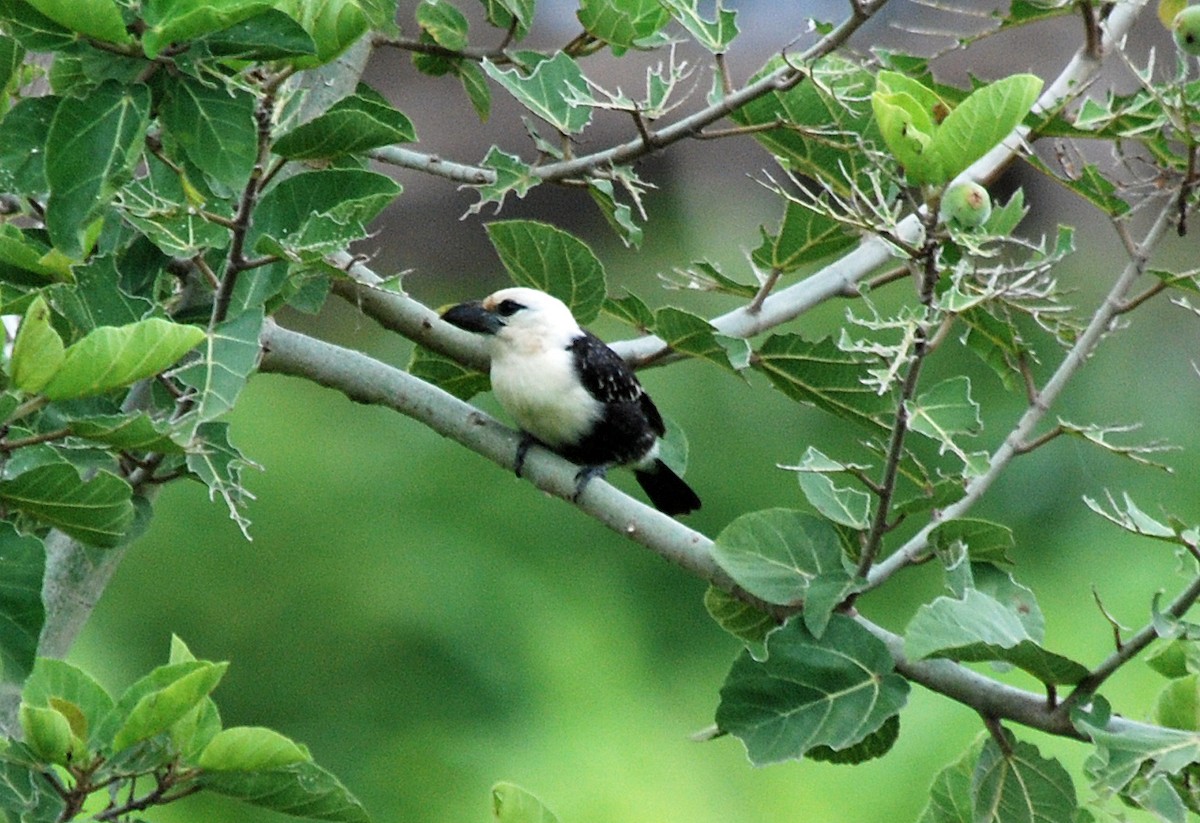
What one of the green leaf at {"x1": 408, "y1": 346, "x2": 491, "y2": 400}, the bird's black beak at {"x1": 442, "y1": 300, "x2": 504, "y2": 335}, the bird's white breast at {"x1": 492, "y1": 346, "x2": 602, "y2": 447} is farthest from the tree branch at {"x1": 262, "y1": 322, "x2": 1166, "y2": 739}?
the bird's white breast at {"x1": 492, "y1": 346, "x2": 602, "y2": 447}

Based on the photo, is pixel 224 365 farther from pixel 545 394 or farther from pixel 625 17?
pixel 545 394

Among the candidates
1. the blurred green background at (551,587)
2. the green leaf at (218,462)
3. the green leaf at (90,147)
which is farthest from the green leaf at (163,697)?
the blurred green background at (551,587)

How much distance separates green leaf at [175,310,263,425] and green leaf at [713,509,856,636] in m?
0.45

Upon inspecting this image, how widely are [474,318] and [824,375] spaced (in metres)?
0.76

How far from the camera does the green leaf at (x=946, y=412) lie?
118 centimetres

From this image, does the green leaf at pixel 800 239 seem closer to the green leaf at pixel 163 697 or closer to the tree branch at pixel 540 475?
the tree branch at pixel 540 475

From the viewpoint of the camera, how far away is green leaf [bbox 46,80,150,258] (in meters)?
1.08

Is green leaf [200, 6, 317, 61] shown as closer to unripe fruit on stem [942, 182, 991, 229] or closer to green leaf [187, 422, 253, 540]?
green leaf [187, 422, 253, 540]

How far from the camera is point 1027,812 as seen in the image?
51.5 inches

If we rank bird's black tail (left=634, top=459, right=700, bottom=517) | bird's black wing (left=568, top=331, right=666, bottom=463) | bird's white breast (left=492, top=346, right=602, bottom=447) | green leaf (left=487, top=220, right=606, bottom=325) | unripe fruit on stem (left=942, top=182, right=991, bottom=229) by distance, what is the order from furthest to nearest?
bird's black tail (left=634, top=459, right=700, bottom=517) < bird's black wing (left=568, top=331, right=666, bottom=463) < bird's white breast (left=492, top=346, right=602, bottom=447) < green leaf (left=487, top=220, right=606, bottom=325) < unripe fruit on stem (left=942, top=182, right=991, bottom=229)

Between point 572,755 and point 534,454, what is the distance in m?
2.33

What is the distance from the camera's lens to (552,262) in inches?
67.9

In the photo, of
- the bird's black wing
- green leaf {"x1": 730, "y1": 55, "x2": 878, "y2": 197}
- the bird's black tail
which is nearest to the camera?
green leaf {"x1": 730, "y1": 55, "x2": 878, "y2": 197}

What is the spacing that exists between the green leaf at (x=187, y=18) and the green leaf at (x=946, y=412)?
22.5 inches
